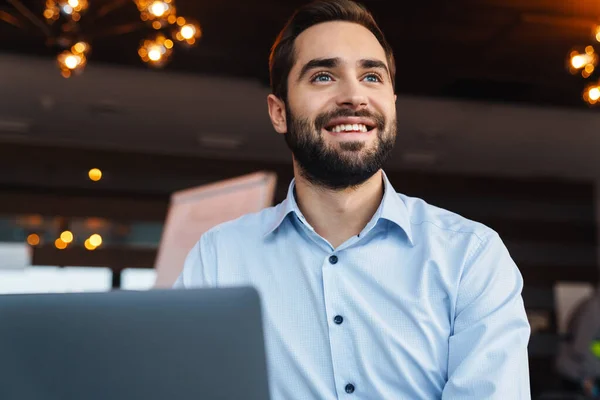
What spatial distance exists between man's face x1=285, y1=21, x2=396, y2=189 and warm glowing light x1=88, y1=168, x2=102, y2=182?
5.64 meters

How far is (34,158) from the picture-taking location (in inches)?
254

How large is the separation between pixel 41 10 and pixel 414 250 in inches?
143

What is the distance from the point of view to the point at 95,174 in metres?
6.68

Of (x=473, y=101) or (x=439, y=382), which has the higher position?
(x=473, y=101)

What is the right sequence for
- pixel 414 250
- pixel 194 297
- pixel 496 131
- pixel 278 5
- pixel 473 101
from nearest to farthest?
pixel 194 297
pixel 414 250
pixel 278 5
pixel 473 101
pixel 496 131

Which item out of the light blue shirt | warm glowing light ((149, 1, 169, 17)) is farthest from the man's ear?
warm glowing light ((149, 1, 169, 17))

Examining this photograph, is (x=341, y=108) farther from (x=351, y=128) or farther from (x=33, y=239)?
(x=33, y=239)

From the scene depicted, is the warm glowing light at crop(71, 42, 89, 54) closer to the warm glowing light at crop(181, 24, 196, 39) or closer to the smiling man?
the warm glowing light at crop(181, 24, 196, 39)

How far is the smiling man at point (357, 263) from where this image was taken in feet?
3.70

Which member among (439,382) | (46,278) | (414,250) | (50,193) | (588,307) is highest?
(50,193)

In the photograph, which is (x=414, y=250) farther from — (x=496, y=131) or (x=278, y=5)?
(x=496, y=131)

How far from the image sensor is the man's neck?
4.26 ft

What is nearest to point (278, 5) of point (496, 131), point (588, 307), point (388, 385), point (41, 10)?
point (41, 10)

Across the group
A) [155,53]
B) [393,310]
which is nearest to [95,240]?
[155,53]
